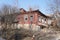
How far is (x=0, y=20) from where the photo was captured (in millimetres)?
28984

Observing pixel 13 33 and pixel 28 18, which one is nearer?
pixel 13 33

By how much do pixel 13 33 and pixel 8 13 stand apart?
554 centimetres

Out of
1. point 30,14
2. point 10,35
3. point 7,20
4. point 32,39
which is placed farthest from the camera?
point 30,14

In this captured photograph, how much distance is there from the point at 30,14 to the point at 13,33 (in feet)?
38.5

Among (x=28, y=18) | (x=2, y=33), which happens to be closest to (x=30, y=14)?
(x=28, y=18)

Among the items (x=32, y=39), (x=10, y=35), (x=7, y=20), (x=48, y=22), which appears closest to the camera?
(x=32, y=39)

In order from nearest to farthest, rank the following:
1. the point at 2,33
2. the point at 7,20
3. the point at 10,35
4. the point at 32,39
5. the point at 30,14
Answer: the point at 32,39, the point at 10,35, the point at 2,33, the point at 7,20, the point at 30,14

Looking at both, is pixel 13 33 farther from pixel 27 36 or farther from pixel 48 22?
pixel 48 22

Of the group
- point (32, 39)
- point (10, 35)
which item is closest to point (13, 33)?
point (10, 35)

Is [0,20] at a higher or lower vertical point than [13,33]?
higher

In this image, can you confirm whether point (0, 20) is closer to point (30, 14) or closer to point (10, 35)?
point (10, 35)

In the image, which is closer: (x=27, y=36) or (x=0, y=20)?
(x=27, y=36)

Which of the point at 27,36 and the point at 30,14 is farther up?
the point at 30,14

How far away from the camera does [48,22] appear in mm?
40406
